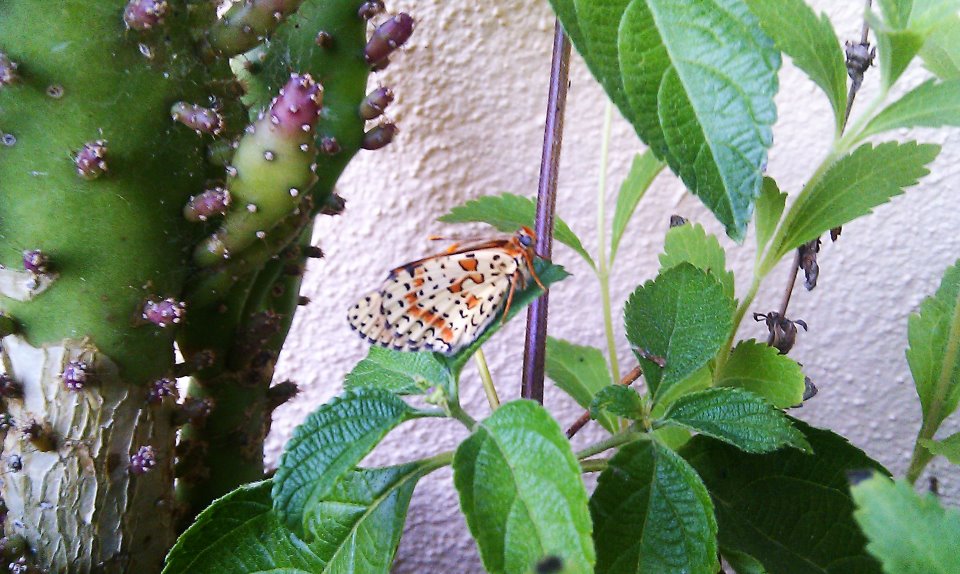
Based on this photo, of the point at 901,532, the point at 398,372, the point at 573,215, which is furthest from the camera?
the point at 573,215

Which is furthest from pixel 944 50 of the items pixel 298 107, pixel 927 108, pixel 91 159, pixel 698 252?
pixel 91 159

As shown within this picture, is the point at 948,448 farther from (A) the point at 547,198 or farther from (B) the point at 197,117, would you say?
(B) the point at 197,117

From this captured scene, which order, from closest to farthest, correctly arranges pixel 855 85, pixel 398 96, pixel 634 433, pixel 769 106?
pixel 769 106
pixel 634 433
pixel 855 85
pixel 398 96

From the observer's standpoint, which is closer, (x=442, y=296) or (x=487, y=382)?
(x=442, y=296)

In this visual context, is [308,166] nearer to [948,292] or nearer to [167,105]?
[167,105]

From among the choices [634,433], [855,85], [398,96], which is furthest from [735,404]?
[398,96]

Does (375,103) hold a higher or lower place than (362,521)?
higher

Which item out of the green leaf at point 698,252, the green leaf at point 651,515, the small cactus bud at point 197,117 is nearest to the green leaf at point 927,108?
the green leaf at point 698,252
